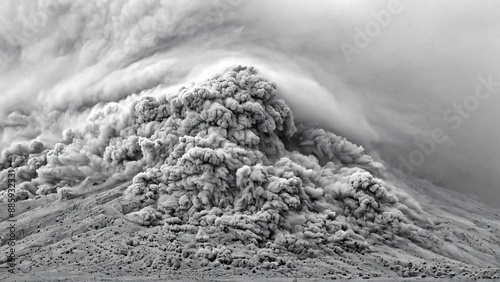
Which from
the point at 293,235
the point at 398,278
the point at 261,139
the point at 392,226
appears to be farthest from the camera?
the point at 261,139

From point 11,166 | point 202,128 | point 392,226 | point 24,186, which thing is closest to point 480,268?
point 392,226

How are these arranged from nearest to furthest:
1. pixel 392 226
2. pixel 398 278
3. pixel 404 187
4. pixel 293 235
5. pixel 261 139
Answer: pixel 398 278, pixel 293 235, pixel 392 226, pixel 261 139, pixel 404 187

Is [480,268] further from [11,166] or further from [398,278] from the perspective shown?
[11,166]

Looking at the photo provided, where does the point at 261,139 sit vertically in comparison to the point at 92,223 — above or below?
above

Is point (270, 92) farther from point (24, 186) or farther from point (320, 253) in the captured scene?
point (24, 186)

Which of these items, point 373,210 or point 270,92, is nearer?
point 373,210

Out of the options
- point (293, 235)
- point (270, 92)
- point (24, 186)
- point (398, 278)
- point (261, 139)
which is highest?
point (270, 92)

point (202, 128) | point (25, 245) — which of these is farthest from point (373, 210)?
point (25, 245)
